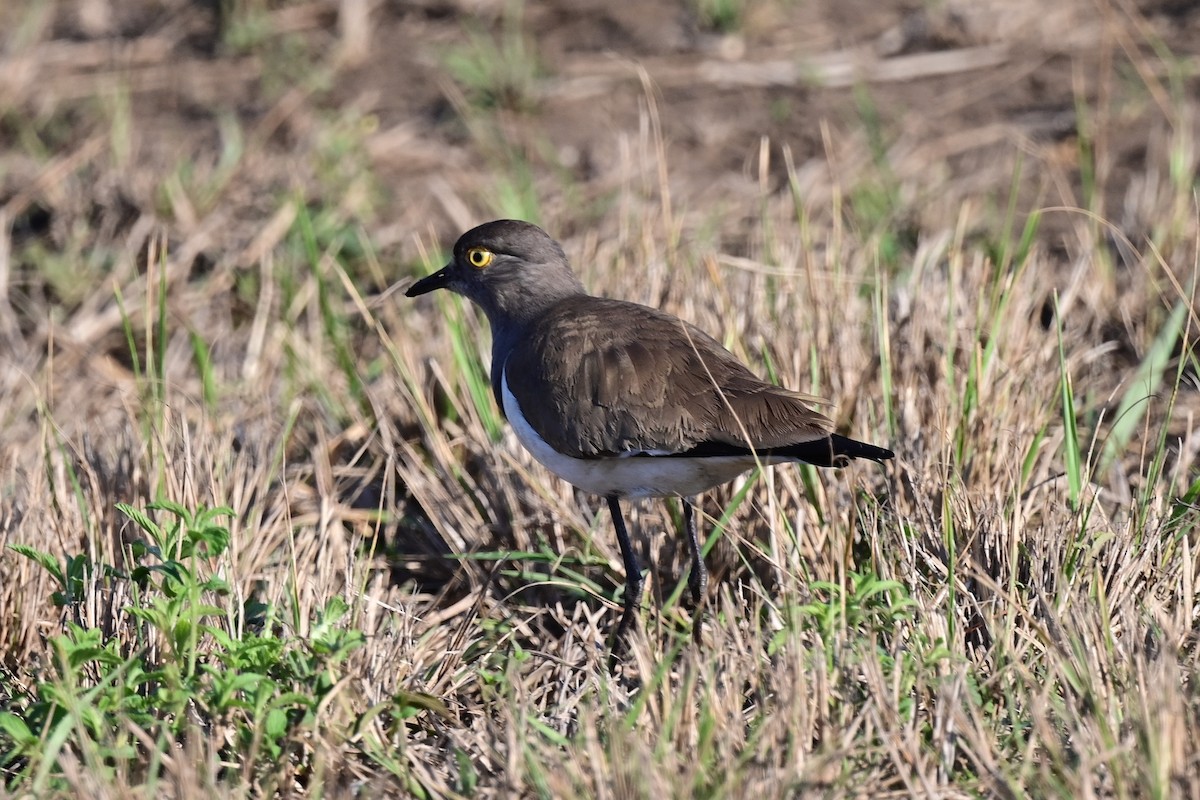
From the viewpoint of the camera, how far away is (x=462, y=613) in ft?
14.1

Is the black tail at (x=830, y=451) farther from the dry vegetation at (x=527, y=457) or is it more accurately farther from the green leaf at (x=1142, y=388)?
the green leaf at (x=1142, y=388)

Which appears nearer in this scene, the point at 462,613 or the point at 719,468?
the point at 719,468

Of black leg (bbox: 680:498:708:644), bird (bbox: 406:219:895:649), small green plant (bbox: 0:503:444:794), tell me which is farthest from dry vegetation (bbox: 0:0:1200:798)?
bird (bbox: 406:219:895:649)

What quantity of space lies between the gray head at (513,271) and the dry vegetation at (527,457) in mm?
249

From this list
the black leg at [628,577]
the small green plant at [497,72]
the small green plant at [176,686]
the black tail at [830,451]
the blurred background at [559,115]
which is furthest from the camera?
the small green plant at [497,72]

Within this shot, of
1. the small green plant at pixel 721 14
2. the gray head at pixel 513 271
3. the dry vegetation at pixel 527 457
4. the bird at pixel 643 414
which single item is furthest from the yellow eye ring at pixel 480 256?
the small green plant at pixel 721 14

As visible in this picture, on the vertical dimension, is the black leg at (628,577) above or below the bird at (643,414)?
below

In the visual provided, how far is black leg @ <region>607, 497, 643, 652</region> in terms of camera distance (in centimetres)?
404

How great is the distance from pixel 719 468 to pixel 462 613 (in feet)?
3.06

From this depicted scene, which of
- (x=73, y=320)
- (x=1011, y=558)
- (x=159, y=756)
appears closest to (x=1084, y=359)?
(x=1011, y=558)

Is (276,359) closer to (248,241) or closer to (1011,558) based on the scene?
(248,241)

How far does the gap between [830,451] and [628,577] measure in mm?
821

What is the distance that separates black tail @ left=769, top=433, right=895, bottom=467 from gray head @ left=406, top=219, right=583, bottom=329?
4.33 ft

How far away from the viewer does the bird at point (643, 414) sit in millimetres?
3742
